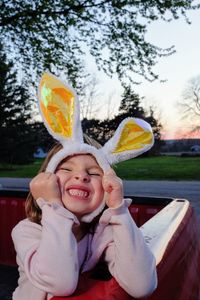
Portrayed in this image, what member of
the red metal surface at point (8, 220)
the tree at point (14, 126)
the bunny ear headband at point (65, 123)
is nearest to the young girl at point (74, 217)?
the bunny ear headband at point (65, 123)

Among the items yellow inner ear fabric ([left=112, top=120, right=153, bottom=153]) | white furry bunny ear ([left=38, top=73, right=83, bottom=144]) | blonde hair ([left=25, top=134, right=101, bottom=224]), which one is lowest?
blonde hair ([left=25, top=134, right=101, bottom=224])

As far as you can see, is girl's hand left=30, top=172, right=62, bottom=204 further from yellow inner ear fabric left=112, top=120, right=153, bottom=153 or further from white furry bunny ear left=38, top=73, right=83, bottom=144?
yellow inner ear fabric left=112, top=120, right=153, bottom=153

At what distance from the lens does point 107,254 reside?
1.54 meters

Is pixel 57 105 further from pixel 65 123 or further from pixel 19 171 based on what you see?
pixel 19 171

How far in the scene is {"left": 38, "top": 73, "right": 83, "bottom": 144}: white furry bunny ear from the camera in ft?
5.15

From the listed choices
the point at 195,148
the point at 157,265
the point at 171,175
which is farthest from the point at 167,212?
the point at 195,148

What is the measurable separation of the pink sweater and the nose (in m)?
0.14

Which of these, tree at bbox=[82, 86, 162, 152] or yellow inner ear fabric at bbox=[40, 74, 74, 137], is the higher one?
tree at bbox=[82, 86, 162, 152]

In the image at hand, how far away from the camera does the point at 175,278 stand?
6.02 ft

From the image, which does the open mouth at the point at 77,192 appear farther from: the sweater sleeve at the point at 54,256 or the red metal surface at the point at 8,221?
the red metal surface at the point at 8,221

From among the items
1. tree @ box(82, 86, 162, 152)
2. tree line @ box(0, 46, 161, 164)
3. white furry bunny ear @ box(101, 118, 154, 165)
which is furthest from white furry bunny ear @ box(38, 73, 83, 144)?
tree @ box(82, 86, 162, 152)

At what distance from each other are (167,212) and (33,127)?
3331 centimetres

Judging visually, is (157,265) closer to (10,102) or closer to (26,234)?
(26,234)

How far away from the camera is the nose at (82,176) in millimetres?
1496
